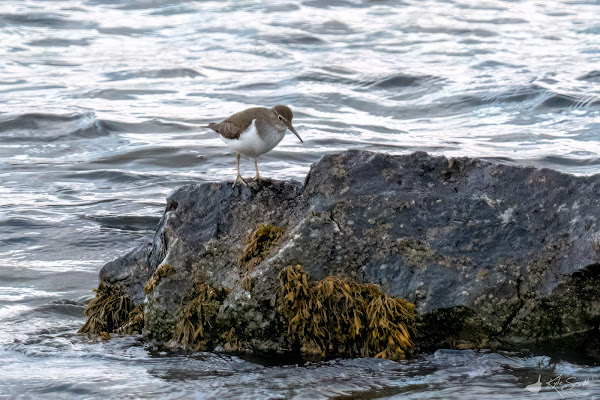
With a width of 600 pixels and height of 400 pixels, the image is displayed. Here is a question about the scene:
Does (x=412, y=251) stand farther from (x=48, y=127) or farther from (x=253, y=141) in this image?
(x=48, y=127)

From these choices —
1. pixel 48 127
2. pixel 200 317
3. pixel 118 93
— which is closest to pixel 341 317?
pixel 200 317

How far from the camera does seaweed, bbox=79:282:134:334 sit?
19.1ft

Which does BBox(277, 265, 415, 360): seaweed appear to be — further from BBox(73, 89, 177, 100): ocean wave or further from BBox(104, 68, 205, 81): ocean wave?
BBox(104, 68, 205, 81): ocean wave

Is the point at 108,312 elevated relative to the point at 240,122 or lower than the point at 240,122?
lower

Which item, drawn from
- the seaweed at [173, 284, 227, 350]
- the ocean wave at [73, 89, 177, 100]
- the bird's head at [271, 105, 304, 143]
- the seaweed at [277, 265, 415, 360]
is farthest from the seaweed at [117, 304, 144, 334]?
the ocean wave at [73, 89, 177, 100]

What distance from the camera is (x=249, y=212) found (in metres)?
5.61

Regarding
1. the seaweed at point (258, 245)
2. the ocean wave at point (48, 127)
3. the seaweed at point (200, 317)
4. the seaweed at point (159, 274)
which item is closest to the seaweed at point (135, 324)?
the seaweed at point (159, 274)

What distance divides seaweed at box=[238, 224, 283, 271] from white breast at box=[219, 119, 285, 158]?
38.7 inches

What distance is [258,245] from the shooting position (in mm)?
5344

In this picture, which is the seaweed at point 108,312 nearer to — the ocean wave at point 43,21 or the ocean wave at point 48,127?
the ocean wave at point 48,127

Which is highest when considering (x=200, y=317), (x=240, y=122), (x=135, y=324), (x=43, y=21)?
(x=43, y=21)

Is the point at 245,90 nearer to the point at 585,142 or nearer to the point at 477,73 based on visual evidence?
the point at 477,73

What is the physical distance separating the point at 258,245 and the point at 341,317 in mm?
777

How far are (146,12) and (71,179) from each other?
13.2 m
